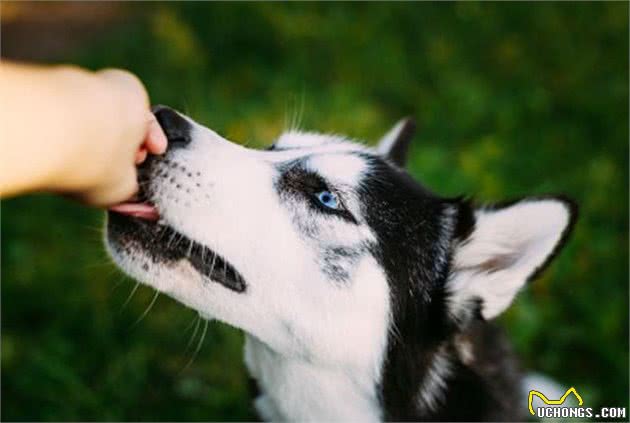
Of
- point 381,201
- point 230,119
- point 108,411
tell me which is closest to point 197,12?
point 230,119

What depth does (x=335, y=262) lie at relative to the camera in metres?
2.50

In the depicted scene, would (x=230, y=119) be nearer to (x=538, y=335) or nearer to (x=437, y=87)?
(x=437, y=87)

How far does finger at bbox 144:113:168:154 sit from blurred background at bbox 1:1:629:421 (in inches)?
47.5

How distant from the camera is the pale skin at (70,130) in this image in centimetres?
178

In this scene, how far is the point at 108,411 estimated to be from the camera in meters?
3.73

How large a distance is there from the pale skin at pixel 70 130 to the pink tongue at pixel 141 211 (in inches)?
7.9

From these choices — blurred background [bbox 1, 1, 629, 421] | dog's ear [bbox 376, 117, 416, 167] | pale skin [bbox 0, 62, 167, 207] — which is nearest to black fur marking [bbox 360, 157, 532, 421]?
dog's ear [bbox 376, 117, 416, 167]

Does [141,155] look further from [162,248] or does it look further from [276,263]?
[276,263]

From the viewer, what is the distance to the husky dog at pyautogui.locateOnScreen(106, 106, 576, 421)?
96.5 inches

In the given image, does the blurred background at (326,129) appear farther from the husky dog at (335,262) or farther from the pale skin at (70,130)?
the pale skin at (70,130)

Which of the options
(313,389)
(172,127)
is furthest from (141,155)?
(313,389)

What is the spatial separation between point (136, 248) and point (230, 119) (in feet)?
8.86

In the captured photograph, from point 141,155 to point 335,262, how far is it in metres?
0.66

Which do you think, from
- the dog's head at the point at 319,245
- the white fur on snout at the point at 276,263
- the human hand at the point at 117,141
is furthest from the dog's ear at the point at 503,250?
the human hand at the point at 117,141
